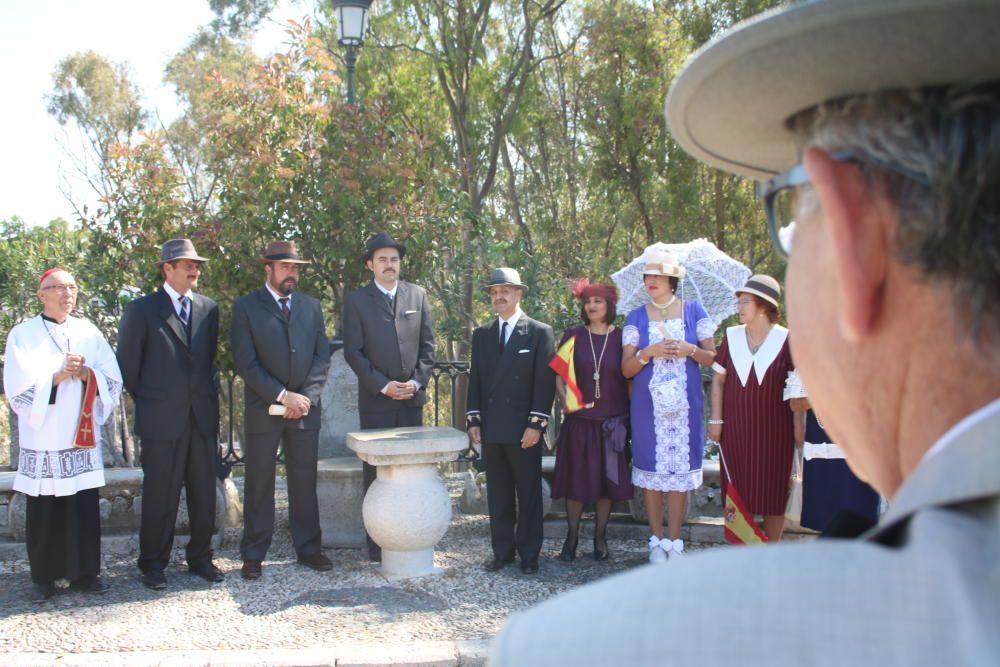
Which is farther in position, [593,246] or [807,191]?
[593,246]

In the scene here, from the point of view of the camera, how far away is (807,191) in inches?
38.4

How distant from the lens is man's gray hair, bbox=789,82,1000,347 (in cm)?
78

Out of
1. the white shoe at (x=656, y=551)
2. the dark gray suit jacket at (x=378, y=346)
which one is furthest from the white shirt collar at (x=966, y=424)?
the dark gray suit jacket at (x=378, y=346)

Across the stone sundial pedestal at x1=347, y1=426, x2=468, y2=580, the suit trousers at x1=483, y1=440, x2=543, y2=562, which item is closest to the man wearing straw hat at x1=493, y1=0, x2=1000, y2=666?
the stone sundial pedestal at x1=347, y1=426, x2=468, y2=580

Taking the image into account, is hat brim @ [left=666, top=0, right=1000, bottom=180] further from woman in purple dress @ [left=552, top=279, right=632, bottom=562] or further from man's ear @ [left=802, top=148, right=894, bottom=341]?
woman in purple dress @ [left=552, top=279, right=632, bottom=562]

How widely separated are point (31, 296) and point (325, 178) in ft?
23.2

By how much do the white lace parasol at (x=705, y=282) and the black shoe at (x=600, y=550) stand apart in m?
1.70

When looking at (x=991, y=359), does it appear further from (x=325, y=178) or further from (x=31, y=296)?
(x=31, y=296)

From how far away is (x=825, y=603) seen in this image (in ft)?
2.14

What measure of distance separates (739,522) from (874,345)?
532cm

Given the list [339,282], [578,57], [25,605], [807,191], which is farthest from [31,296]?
[807,191]

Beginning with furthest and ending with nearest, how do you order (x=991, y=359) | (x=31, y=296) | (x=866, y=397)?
(x=31, y=296), (x=866, y=397), (x=991, y=359)

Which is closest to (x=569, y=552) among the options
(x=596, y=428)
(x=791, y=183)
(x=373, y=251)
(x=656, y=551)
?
(x=656, y=551)

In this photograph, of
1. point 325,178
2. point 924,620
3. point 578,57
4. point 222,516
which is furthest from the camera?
point 578,57
